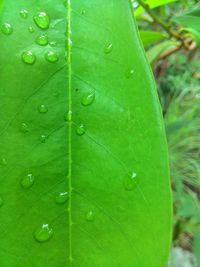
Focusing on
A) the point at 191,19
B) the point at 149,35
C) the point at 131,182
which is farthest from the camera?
the point at 149,35

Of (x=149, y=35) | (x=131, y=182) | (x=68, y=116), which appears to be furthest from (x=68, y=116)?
(x=149, y=35)

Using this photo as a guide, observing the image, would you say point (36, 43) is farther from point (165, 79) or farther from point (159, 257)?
point (165, 79)

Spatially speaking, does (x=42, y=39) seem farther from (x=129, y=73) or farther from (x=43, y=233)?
(x=43, y=233)

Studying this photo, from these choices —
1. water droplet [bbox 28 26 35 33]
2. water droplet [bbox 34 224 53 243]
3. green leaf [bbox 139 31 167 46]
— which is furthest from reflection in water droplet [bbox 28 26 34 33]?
green leaf [bbox 139 31 167 46]

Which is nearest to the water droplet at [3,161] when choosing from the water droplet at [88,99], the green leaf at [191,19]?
the water droplet at [88,99]

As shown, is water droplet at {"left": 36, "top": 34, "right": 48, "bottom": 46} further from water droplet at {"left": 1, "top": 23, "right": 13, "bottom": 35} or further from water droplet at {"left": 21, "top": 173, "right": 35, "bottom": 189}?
water droplet at {"left": 21, "top": 173, "right": 35, "bottom": 189}

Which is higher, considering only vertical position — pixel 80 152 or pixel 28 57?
pixel 28 57

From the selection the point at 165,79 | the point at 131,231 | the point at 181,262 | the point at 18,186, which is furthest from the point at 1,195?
the point at 165,79
